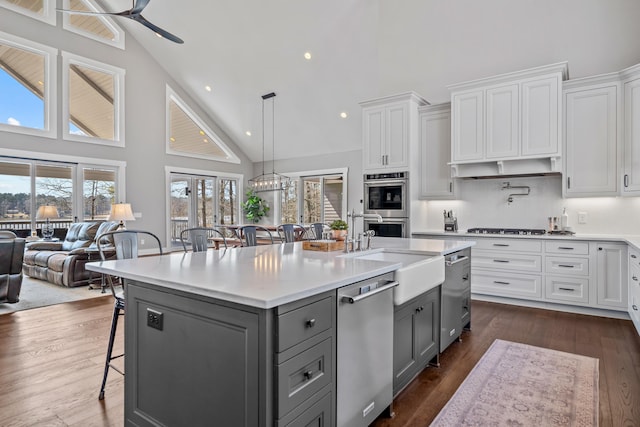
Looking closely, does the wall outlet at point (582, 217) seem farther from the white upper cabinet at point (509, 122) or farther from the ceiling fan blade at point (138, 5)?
the ceiling fan blade at point (138, 5)

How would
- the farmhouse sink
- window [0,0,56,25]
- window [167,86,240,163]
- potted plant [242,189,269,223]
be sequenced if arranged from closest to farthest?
the farmhouse sink → window [0,0,56,25] → window [167,86,240,163] → potted plant [242,189,269,223]

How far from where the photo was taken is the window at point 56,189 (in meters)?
6.88

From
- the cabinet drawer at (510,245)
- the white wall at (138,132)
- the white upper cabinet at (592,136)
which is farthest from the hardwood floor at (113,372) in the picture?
the white wall at (138,132)

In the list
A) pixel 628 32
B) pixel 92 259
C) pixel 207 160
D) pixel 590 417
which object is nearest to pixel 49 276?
pixel 92 259

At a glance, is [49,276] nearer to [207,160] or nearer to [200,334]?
[207,160]

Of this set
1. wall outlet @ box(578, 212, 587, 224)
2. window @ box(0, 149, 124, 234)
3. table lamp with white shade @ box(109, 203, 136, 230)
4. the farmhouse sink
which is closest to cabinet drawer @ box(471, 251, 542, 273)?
wall outlet @ box(578, 212, 587, 224)

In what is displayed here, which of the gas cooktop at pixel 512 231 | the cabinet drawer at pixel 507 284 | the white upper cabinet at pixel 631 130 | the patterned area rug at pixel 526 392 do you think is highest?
the white upper cabinet at pixel 631 130

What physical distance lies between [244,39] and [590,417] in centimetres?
761

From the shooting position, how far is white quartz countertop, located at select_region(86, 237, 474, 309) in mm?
1295

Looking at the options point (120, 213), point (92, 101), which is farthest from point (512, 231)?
point (92, 101)

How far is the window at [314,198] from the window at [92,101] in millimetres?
4363

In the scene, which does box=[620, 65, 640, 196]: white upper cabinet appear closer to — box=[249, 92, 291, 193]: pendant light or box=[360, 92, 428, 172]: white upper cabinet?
box=[360, 92, 428, 172]: white upper cabinet

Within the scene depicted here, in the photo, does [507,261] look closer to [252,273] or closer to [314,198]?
[252,273]

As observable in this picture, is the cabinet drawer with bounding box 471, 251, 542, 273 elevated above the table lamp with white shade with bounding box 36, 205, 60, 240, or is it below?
below
